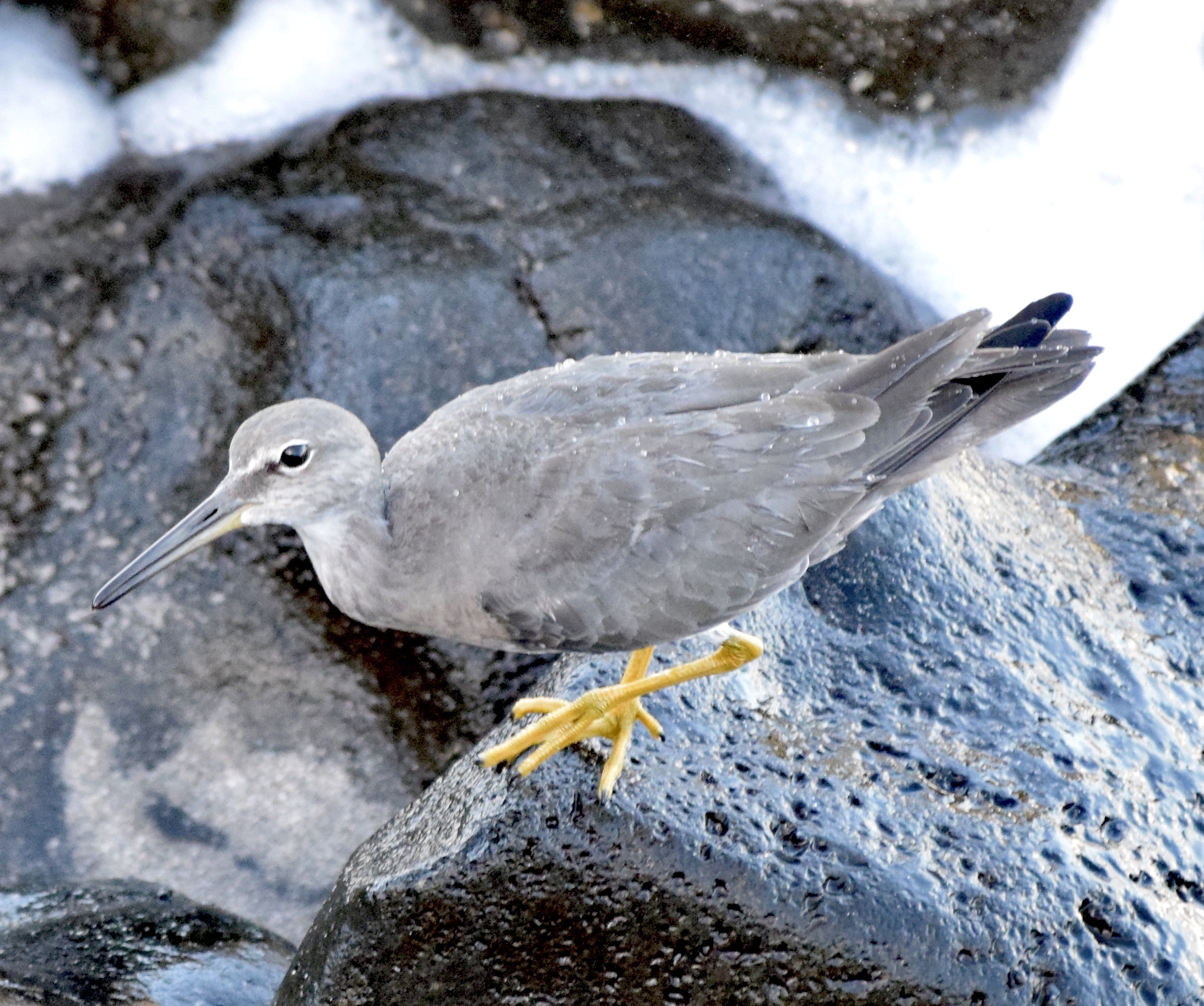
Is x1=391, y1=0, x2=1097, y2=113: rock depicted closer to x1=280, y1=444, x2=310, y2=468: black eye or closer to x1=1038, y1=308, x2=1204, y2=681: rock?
x1=1038, y1=308, x2=1204, y2=681: rock

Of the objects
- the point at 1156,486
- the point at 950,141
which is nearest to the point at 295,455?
the point at 1156,486

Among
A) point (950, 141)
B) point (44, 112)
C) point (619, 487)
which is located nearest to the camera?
point (619, 487)

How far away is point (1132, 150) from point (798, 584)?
3922 mm

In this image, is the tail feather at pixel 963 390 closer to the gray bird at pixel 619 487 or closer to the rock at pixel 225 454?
the gray bird at pixel 619 487

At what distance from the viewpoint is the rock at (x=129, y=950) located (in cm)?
318

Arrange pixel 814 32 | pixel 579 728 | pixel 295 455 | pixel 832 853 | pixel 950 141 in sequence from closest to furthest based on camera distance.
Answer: pixel 832 853 < pixel 295 455 < pixel 579 728 < pixel 814 32 < pixel 950 141

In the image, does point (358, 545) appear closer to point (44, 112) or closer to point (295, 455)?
point (295, 455)

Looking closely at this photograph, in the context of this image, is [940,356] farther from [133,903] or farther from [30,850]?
[30,850]

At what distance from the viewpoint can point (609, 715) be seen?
124 inches

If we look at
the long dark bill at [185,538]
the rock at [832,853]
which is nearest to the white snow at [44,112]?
the long dark bill at [185,538]

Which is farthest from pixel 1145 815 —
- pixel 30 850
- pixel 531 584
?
pixel 30 850

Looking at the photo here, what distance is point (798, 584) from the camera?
3.59 metres

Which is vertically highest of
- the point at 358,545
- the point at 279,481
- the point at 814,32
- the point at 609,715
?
the point at 814,32

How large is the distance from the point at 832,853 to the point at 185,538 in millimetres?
1715
